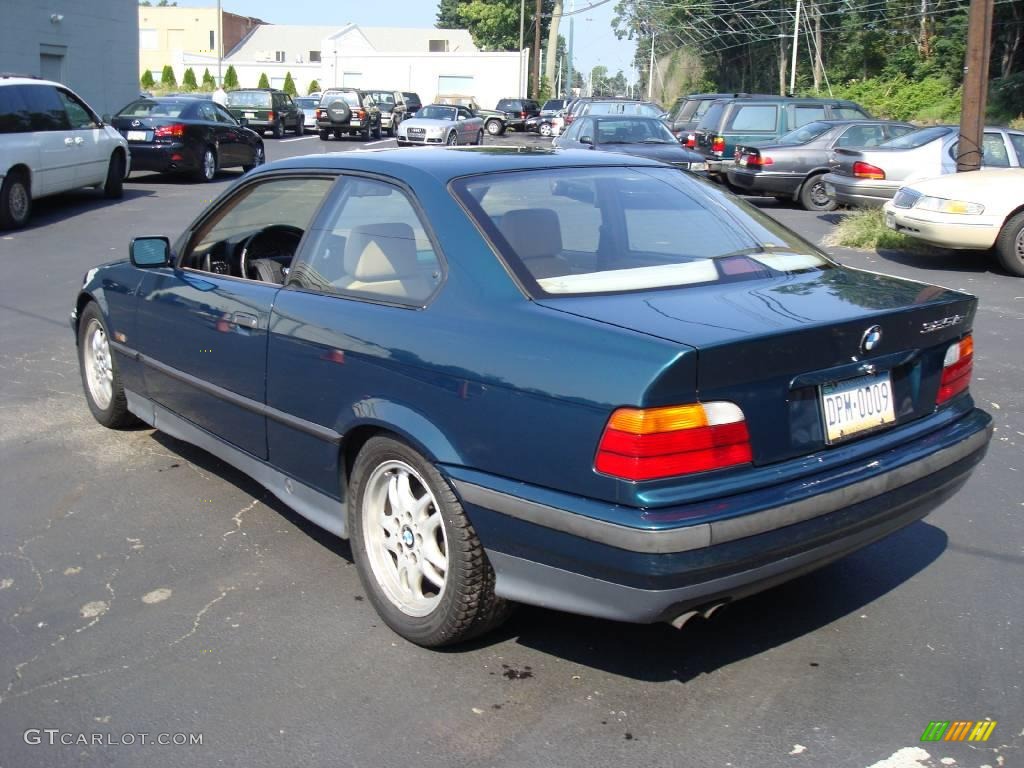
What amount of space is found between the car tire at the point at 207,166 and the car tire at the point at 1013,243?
46.6ft

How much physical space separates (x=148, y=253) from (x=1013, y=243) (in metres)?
9.23

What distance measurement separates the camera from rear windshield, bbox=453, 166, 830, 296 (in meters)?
3.66

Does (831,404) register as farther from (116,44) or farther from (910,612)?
(116,44)

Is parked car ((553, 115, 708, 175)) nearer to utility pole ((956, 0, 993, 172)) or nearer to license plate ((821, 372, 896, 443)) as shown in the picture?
utility pole ((956, 0, 993, 172))

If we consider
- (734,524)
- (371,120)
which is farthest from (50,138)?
(371,120)

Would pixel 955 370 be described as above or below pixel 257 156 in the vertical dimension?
below

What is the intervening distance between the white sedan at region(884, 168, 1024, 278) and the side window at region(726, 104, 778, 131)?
9.72m

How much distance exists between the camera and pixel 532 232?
3.75m

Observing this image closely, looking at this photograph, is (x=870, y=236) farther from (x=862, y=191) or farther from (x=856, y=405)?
(x=856, y=405)

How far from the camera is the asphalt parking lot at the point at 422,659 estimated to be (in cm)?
310

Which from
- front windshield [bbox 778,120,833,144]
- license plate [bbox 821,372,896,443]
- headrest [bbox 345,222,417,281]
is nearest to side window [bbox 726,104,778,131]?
front windshield [bbox 778,120,833,144]

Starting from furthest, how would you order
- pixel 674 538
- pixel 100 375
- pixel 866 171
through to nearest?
1. pixel 866 171
2. pixel 100 375
3. pixel 674 538

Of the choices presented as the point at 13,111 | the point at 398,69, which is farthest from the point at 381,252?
the point at 398,69

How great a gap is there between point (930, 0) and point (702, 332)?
5261cm
